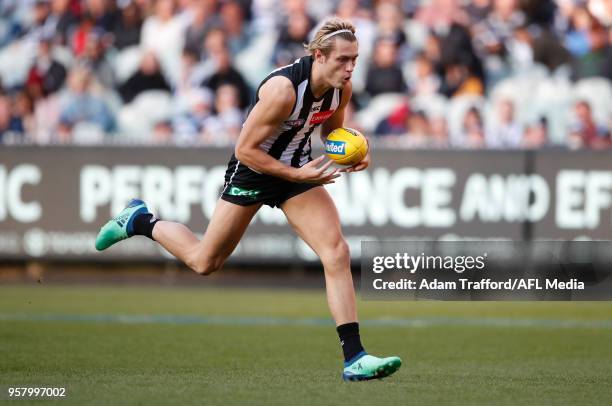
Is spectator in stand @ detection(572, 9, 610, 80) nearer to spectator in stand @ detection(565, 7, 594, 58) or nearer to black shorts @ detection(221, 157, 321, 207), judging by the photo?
spectator in stand @ detection(565, 7, 594, 58)

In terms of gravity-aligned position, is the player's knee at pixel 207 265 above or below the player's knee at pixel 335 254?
below

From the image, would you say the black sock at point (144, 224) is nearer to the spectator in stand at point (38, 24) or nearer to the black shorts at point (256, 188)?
the black shorts at point (256, 188)

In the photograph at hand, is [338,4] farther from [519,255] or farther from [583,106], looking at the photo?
[519,255]

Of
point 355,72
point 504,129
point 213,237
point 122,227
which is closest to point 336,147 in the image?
point 213,237

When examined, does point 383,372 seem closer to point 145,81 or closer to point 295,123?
point 295,123

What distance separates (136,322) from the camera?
12141 millimetres

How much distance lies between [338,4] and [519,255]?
5600 mm

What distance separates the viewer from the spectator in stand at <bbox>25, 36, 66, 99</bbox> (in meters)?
18.9

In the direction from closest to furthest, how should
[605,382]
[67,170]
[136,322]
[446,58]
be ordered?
[605,382], [136,322], [67,170], [446,58]

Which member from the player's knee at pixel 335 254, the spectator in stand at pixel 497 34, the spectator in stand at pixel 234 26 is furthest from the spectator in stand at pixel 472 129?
the player's knee at pixel 335 254

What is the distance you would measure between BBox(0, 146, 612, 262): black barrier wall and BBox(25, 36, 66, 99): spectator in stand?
2383 millimetres

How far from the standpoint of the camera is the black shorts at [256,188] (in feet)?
26.5

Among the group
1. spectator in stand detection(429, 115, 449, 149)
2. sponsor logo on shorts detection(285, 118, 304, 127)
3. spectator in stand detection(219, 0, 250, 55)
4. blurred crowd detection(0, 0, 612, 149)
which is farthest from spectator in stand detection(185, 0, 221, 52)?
sponsor logo on shorts detection(285, 118, 304, 127)

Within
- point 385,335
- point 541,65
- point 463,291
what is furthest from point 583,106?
point 385,335
